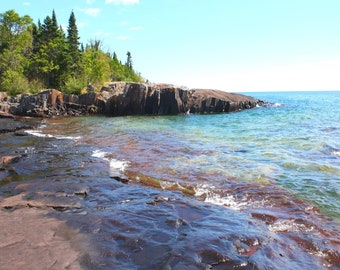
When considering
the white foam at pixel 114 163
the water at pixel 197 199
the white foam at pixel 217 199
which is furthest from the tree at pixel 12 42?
the white foam at pixel 217 199

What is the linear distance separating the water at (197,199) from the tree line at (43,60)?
919 inches

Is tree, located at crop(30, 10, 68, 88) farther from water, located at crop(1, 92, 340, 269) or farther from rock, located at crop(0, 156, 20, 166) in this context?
rock, located at crop(0, 156, 20, 166)

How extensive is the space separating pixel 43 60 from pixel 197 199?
3964 cm

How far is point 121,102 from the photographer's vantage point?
3491 cm

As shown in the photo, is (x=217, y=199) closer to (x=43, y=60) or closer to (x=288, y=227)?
(x=288, y=227)

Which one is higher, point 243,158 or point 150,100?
point 150,100

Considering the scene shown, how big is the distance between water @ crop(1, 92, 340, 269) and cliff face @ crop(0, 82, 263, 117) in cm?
1619

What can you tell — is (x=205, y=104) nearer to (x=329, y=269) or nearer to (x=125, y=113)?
(x=125, y=113)

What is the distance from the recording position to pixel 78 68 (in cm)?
4391

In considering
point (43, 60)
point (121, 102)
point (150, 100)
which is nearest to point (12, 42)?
point (43, 60)

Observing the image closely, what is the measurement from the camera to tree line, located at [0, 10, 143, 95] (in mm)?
35969

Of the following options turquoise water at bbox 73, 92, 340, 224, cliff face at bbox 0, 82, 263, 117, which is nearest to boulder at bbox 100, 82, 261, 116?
cliff face at bbox 0, 82, 263, 117

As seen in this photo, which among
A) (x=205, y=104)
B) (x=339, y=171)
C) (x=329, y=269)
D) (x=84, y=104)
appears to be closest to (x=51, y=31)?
(x=84, y=104)

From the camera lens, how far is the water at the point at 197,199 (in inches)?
183
